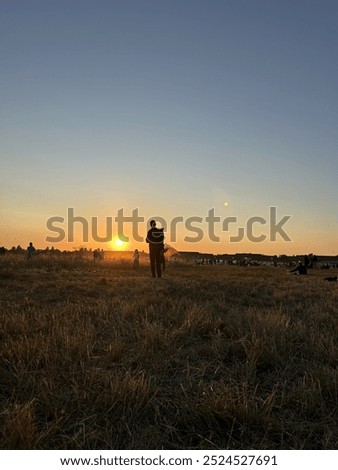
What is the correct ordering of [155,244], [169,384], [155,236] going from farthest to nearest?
[155,236] < [155,244] < [169,384]

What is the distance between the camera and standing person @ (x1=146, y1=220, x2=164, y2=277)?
16531 mm

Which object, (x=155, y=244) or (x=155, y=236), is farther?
(x=155, y=236)

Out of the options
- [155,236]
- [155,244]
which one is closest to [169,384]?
[155,244]

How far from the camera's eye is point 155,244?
54.3ft

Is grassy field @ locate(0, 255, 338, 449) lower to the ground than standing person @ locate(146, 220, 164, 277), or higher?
lower

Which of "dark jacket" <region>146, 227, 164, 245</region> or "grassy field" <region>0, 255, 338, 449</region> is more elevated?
"dark jacket" <region>146, 227, 164, 245</region>

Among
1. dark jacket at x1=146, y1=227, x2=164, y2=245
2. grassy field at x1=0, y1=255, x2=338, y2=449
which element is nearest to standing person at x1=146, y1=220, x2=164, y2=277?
dark jacket at x1=146, y1=227, x2=164, y2=245

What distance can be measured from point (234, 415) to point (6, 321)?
12.2ft

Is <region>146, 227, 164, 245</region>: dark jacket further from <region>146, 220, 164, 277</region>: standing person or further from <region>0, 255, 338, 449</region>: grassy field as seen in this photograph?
<region>0, 255, 338, 449</region>: grassy field

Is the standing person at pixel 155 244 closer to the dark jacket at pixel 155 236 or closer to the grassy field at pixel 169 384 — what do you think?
the dark jacket at pixel 155 236

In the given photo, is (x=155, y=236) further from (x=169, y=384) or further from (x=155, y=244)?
(x=169, y=384)

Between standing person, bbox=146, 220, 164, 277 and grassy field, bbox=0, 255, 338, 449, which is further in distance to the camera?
standing person, bbox=146, 220, 164, 277

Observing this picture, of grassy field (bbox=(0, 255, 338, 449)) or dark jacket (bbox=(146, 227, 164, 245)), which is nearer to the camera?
grassy field (bbox=(0, 255, 338, 449))
